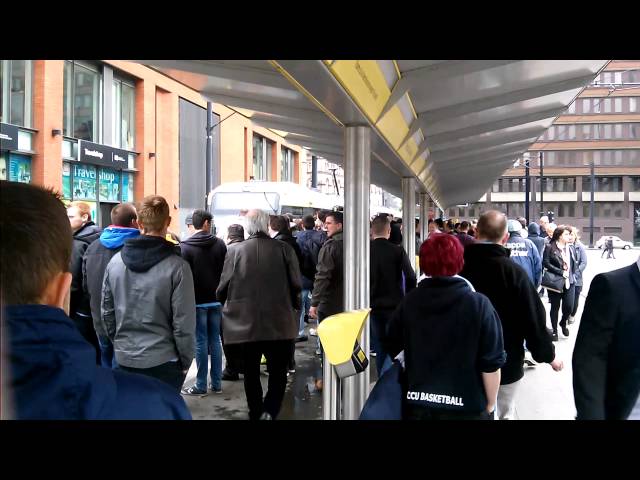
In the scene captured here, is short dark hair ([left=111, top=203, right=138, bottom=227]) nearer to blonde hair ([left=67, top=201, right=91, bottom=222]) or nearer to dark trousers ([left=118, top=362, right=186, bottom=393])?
blonde hair ([left=67, top=201, right=91, bottom=222])

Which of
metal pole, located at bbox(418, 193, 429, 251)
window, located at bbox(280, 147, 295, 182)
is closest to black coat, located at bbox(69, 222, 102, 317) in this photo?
metal pole, located at bbox(418, 193, 429, 251)

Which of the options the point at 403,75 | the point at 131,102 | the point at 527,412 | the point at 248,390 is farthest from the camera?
the point at 131,102

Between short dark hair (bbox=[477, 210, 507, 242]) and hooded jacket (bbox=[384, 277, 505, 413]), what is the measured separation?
1.32m

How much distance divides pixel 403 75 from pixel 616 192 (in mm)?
74222

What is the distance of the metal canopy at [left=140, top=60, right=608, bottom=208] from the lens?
3.31 m

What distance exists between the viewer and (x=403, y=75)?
13.8 ft

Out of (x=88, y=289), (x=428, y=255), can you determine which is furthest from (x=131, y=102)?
(x=428, y=255)

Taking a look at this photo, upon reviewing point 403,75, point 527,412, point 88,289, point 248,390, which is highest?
point 403,75

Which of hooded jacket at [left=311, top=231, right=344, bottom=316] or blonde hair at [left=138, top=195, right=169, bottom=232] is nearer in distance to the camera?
blonde hair at [left=138, top=195, right=169, bottom=232]

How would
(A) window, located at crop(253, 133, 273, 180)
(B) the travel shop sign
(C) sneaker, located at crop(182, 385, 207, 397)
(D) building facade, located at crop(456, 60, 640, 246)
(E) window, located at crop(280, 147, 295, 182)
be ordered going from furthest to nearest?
(D) building facade, located at crop(456, 60, 640, 246)
(E) window, located at crop(280, 147, 295, 182)
(A) window, located at crop(253, 133, 273, 180)
(B) the travel shop sign
(C) sneaker, located at crop(182, 385, 207, 397)

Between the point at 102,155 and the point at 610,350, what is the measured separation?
23.1m
